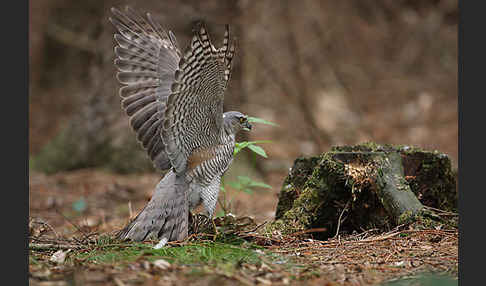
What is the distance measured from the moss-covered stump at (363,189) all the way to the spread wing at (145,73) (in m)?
1.24

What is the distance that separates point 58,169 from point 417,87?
929 centimetres

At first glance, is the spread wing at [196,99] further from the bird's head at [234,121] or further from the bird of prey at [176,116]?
the bird's head at [234,121]

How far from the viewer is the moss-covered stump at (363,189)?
3896mm

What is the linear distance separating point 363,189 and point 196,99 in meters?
1.70

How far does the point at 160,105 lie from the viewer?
3.97 m

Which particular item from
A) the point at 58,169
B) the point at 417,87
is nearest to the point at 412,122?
the point at 417,87

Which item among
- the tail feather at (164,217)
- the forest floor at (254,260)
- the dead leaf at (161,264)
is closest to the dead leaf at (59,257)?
the forest floor at (254,260)

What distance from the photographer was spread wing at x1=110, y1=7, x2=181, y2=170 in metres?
3.98

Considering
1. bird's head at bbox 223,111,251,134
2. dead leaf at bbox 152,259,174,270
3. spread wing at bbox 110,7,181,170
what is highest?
spread wing at bbox 110,7,181,170

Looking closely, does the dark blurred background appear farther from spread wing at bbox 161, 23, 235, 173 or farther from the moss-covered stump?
spread wing at bbox 161, 23, 235, 173

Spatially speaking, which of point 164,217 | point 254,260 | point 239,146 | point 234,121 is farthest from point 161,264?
point 234,121

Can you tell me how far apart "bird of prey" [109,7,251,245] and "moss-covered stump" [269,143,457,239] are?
2.38ft

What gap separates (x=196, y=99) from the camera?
11.5 ft

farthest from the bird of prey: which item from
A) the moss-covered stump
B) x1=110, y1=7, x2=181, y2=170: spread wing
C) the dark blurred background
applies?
the dark blurred background
